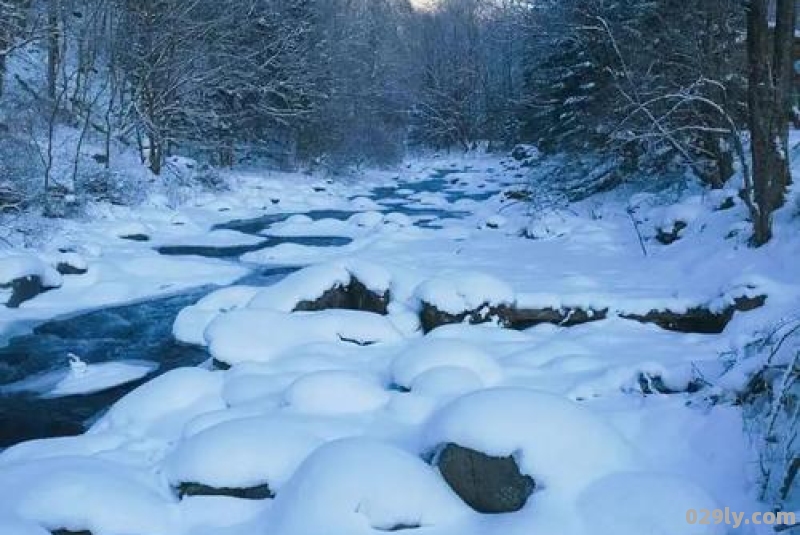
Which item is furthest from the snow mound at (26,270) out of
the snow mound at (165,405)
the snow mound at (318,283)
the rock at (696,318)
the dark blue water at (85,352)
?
the rock at (696,318)

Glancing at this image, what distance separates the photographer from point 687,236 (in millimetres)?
9297

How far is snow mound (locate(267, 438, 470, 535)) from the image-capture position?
3.41 m

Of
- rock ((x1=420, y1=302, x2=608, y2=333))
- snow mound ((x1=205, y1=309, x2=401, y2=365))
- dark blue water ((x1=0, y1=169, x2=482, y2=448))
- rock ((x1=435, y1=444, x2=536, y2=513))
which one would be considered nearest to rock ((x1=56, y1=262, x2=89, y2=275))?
dark blue water ((x1=0, y1=169, x2=482, y2=448))

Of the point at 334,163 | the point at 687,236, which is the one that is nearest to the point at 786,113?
the point at 687,236

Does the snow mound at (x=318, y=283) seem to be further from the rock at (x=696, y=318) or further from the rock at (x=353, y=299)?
the rock at (x=696, y=318)

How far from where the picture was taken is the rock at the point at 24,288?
29.8ft

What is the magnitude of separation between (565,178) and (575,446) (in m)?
13.1

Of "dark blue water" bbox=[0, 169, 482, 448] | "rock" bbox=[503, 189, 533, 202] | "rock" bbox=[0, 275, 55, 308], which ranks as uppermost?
"rock" bbox=[503, 189, 533, 202]

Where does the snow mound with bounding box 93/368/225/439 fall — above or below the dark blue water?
above

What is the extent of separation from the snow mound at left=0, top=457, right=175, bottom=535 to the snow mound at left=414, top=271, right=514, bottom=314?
147 inches

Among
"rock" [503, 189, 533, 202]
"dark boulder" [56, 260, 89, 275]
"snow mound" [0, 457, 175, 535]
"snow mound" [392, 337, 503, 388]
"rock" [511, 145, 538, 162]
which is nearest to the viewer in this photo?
"snow mound" [0, 457, 175, 535]

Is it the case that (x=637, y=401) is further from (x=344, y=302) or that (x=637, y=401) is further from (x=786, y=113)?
(x=786, y=113)

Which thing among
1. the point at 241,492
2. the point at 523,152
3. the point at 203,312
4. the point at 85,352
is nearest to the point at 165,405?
the point at 241,492

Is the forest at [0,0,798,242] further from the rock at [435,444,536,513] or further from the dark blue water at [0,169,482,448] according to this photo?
the dark blue water at [0,169,482,448]
